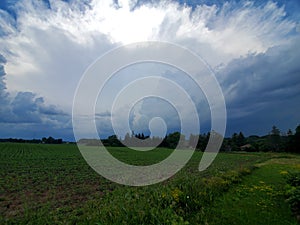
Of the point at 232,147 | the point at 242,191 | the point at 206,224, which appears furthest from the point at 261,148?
the point at 206,224

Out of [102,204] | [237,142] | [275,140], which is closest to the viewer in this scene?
[102,204]

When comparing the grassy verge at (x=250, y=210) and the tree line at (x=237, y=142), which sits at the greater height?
the tree line at (x=237, y=142)

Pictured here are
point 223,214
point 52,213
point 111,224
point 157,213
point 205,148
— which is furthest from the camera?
point 205,148

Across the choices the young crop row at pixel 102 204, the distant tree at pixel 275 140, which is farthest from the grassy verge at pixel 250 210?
the distant tree at pixel 275 140

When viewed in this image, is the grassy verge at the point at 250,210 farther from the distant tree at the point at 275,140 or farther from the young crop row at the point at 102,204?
the distant tree at the point at 275,140

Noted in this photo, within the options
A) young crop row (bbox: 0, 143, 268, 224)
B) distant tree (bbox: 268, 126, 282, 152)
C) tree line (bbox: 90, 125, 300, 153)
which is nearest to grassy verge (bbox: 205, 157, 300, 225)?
young crop row (bbox: 0, 143, 268, 224)

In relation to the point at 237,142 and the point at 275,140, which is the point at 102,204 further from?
the point at 237,142

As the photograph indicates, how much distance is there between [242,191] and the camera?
8.85 m

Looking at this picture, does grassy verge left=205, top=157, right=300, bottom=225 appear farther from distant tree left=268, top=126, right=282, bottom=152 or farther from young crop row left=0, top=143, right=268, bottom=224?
distant tree left=268, top=126, right=282, bottom=152

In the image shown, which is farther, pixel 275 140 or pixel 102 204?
pixel 275 140

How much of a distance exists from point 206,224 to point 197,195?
5.79 feet

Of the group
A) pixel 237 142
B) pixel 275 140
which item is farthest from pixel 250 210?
pixel 237 142

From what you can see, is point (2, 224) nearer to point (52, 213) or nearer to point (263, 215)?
point (52, 213)

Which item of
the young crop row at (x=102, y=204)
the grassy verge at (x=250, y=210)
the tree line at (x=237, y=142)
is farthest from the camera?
the tree line at (x=237, y=142)
